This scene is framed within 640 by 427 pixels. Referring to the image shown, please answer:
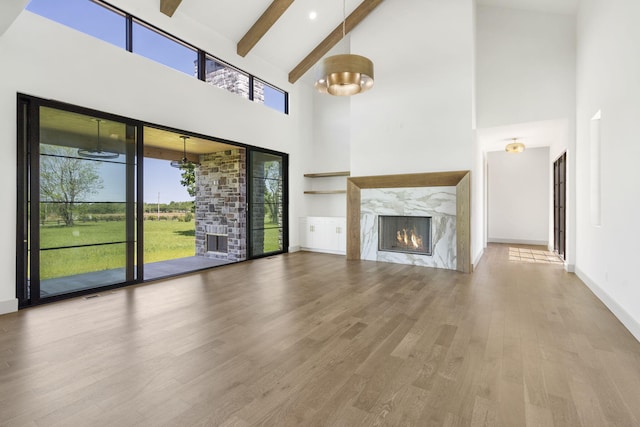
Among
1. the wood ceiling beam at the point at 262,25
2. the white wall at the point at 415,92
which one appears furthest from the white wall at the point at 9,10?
the white wall at the point at 415,92

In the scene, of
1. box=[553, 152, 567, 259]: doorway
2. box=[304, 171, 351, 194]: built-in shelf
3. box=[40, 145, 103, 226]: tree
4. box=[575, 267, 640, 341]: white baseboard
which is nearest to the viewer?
box=[575, 267, 640, 341]: white baseboard

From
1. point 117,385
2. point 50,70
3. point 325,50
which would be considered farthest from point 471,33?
point 117,385

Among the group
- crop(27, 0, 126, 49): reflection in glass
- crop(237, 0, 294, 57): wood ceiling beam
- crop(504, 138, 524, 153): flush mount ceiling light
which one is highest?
crop(237, 0, 294, 57): wood ceiling beam

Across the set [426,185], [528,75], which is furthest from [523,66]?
[426,185]

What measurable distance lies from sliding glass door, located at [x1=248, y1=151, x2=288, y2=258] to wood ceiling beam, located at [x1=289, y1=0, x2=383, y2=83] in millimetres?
2054

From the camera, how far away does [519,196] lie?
9.34 meters

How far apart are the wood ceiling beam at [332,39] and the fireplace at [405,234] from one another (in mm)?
3969

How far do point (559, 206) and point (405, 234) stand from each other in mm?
3955

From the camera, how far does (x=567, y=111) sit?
5.36 meters

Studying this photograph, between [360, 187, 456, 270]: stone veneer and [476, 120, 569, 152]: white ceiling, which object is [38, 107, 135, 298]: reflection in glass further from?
[476, 120, 569, 152]: white ceiling

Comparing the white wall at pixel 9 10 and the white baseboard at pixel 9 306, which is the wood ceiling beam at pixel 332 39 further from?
the white baseboard at pixel 9 306

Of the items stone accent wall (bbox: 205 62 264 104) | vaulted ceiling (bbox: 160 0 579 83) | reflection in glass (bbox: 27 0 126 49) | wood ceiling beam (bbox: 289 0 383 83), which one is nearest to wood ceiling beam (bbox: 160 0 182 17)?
vaulted ceiling (bbox: 160 0 579 83)

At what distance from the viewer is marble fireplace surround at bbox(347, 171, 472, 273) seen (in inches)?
212

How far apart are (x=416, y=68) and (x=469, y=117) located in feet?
4.66
